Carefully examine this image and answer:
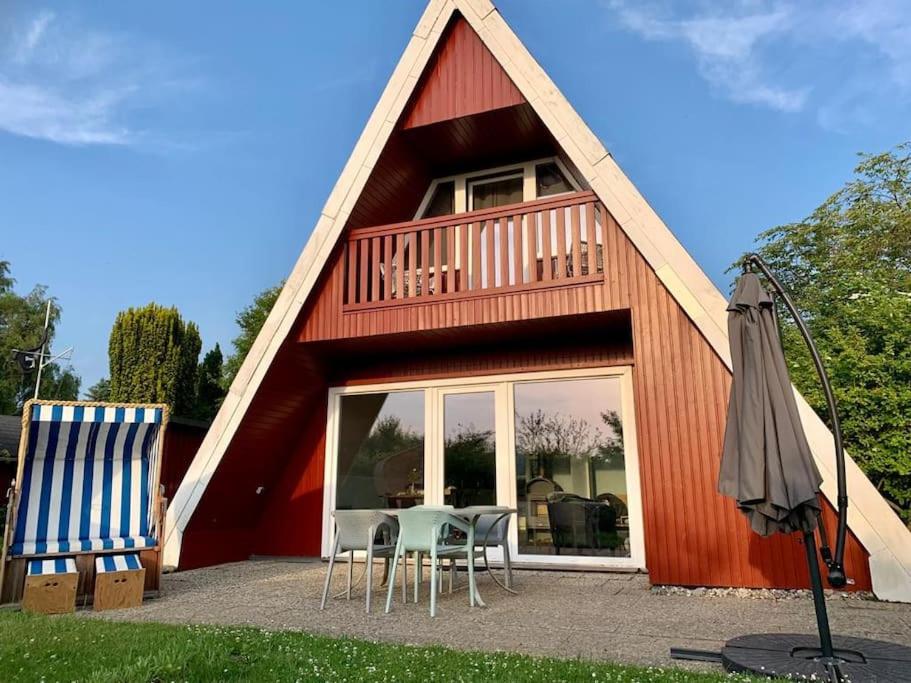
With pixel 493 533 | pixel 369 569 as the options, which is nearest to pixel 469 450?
pixel 493 533

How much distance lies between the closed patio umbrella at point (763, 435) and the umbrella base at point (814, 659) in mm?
613

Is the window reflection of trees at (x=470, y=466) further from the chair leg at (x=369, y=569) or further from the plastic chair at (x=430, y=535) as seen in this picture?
the chair leg at (x=369, y=569)

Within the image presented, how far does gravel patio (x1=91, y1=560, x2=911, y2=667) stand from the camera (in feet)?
12.1

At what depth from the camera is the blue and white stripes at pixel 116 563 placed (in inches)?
201

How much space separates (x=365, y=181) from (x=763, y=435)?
5.35 metres

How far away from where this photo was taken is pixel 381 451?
7.86 meters

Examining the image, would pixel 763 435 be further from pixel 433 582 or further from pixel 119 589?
pixel 119 589

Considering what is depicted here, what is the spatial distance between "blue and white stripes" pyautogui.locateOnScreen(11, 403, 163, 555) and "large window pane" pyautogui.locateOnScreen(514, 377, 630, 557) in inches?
158

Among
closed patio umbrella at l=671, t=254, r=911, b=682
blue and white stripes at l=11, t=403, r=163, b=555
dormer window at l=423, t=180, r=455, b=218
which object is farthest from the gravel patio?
dormer window at l=423, t=180, r=455, b=218

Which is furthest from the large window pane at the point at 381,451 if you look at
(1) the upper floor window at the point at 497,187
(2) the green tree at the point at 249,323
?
(2) the green tree at the point at 249,323

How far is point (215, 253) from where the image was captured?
93.8 feet

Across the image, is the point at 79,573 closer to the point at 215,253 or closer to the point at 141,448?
the point at 141,448

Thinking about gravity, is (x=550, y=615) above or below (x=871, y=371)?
below

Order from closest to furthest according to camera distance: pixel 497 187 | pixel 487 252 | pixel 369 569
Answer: pixel 369 569
pixel 487 252
pixel 497 187
